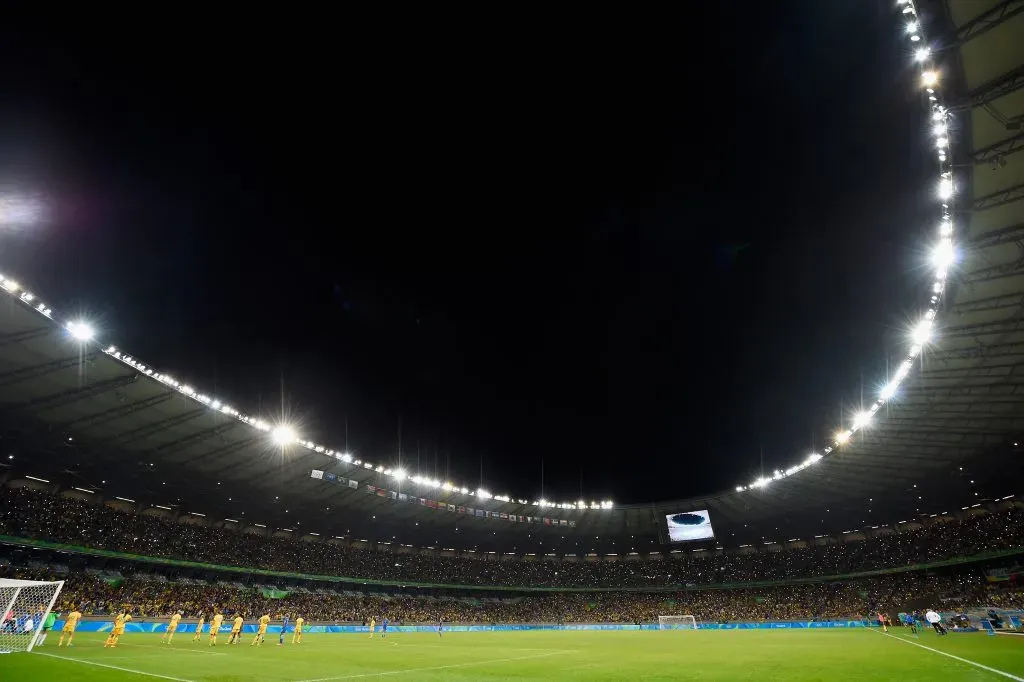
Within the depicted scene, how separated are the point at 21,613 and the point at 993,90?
3553cm

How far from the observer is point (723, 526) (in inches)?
2689

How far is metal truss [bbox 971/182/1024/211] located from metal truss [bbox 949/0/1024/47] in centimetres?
601

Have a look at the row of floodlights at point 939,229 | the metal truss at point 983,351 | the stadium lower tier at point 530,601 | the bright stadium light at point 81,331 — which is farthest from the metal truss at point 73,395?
the metal truss at point 983,351

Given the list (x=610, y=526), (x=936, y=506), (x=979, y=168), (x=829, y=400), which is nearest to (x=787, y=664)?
(x=979, y=168)

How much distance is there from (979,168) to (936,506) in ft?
169

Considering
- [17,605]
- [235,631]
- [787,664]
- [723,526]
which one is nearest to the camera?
[787,664]

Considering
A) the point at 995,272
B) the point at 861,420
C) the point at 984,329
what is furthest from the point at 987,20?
the point at 861,420

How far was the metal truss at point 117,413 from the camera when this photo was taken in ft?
99.7

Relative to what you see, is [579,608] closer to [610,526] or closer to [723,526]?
[610,526]

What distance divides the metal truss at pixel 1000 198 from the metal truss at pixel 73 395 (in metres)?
38.6

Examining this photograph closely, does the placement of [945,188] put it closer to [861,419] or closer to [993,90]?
[993,90]

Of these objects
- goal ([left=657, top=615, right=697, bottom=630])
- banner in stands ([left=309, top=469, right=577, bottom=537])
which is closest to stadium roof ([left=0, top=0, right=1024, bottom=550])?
banner in stands ([left=309, top=469, right=577, bottom=537])

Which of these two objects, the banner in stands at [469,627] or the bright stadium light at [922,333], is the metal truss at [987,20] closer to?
the bright stadium light at [922,333]

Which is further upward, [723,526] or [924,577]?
[723,526]
